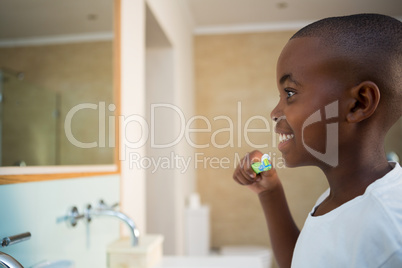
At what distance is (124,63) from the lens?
52.1 inches

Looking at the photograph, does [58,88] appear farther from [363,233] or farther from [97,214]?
[363,233]

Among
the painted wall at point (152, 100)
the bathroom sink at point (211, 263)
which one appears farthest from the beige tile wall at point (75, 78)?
the bathroom sink at point (211, 263)

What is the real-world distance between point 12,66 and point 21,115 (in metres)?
0.11

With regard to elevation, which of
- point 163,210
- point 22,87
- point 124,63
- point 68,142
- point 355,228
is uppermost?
point 124,63

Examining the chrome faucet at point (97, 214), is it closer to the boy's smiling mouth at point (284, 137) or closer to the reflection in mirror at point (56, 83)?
the reflection in mirror at point (56, 83)

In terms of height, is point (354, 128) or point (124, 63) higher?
point (124, 63)

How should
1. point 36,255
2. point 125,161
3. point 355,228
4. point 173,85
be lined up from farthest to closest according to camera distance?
point 173,85 → point 125,161 → point 36,255 → point 355,228

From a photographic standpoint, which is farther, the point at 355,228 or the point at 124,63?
the point at 124,63

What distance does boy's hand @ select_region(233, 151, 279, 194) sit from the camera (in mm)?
532

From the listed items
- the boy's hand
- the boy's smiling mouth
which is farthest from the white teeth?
the boy's hand

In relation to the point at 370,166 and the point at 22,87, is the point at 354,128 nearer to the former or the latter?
the point at 370,166

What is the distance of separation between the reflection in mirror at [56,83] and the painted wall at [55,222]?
76 millimetres

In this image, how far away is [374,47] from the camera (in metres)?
0.33

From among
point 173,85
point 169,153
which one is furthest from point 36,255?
point 173,85
